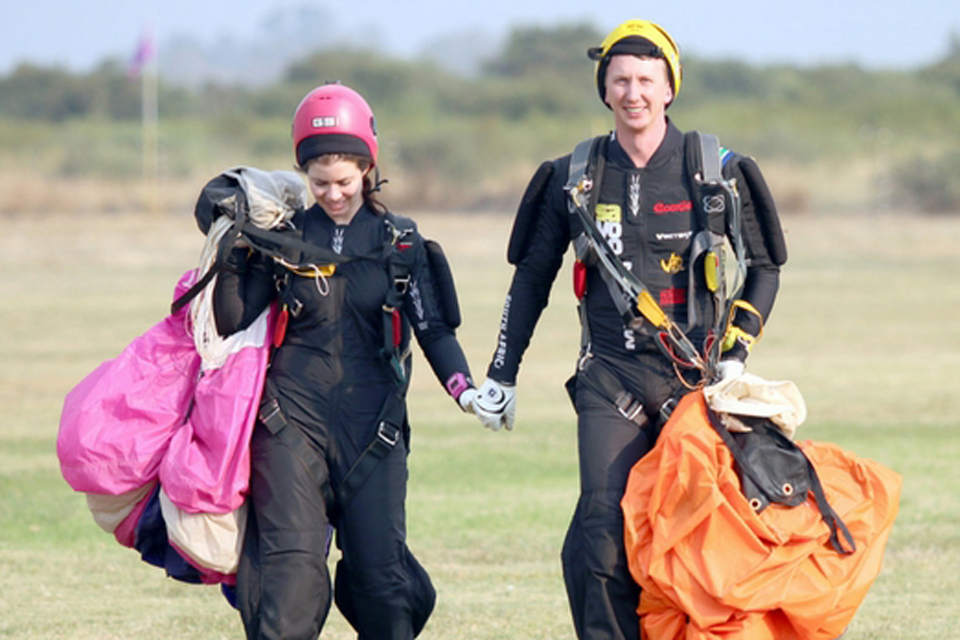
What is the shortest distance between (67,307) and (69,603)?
1357 cm

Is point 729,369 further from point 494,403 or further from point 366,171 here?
point 366,171

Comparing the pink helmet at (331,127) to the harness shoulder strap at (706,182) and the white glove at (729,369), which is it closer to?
the harness shoulder strap at (706,182)

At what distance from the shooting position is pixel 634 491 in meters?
4.41

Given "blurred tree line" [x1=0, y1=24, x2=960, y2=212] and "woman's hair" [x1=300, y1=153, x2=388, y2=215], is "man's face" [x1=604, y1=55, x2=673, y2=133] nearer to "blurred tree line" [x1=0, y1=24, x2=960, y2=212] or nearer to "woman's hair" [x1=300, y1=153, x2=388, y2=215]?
"woman's hair" [x1=300, y1=153, x2=388, y2=215]

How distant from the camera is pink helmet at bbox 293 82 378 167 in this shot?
4941mm

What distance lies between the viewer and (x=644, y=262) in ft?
15.4

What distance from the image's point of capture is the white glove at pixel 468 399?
16.1 feet

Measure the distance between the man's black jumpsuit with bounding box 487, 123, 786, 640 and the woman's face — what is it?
616 mm

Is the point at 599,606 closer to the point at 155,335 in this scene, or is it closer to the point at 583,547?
the point at 583,547

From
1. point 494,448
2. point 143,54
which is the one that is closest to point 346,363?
point 494,448

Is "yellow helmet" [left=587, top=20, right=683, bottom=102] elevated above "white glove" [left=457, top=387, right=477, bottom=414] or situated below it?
above

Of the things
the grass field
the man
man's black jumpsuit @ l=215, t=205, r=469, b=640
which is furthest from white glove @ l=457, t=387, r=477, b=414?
the grass field

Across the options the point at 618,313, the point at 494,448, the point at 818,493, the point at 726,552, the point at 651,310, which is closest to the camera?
the point at 726,552

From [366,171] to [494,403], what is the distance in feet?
2.99
